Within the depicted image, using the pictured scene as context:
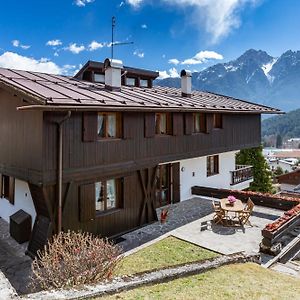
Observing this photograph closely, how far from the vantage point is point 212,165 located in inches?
765

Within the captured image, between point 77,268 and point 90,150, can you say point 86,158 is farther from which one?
point 77,268

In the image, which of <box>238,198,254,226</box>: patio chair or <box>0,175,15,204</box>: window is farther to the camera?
<box>0,175,15,204</box>: window

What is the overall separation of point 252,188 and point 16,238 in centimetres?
2008

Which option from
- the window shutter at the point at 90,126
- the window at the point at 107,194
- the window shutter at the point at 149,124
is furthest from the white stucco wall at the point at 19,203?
the window shutter at the point at 149,124

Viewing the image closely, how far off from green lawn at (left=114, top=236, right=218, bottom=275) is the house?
208 cm

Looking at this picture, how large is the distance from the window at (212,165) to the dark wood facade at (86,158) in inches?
161

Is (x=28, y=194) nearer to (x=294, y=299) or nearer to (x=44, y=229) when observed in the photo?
(x=44, y=229)

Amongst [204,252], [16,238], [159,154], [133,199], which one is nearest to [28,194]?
[16,238]

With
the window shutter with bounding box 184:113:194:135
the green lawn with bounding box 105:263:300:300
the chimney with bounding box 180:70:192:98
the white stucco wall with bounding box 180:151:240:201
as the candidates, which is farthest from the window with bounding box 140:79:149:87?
the green lawn with bounding box 105:263:300:300

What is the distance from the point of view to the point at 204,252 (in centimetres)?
1023

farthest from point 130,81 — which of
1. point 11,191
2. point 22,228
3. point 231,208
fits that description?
point 22,228

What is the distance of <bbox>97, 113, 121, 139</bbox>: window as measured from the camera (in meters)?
11.3

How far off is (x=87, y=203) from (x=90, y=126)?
8.99ft

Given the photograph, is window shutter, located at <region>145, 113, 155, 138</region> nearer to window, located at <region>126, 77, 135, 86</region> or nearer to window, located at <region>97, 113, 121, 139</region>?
window, located at <region>97, 113, 121, 139</region>
